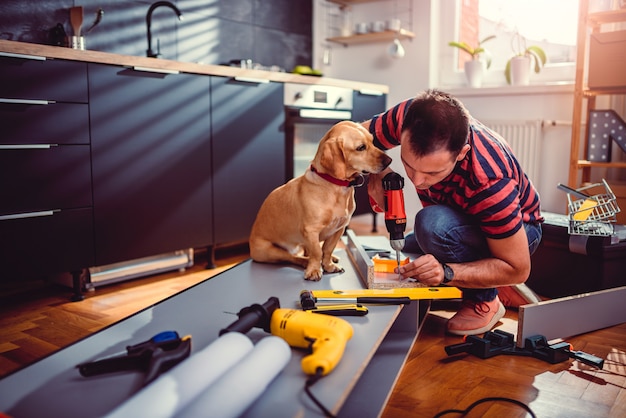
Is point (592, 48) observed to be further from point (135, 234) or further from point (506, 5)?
point (135, 234)

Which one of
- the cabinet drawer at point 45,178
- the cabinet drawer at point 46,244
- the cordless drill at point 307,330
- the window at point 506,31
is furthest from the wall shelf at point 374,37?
the cordless drill at point 307,330

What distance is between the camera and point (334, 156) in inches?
65.9

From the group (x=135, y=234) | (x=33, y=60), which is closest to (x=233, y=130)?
(x=135, y=234)

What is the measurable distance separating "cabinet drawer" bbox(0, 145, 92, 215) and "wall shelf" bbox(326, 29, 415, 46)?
2495 mm

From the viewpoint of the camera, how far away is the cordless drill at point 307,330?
99 cm

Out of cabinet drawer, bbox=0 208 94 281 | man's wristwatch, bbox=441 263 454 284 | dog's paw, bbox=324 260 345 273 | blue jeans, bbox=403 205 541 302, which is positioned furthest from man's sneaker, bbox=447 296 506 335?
cabinet drawer, bbox=0 208 94 281

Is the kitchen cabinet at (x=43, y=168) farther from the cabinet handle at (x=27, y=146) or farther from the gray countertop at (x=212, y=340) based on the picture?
the gray countertop at (x=212, y=340)

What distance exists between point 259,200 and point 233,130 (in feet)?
1.44

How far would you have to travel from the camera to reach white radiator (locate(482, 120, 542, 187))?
11.6 ft

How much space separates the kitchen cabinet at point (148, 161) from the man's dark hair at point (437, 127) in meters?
1.51

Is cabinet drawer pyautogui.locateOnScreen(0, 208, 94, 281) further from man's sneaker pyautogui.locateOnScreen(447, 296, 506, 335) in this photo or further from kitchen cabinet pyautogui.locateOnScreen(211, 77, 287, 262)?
man's sneaker pyautogui.locateOnScreen(447, 296, 506, 335)

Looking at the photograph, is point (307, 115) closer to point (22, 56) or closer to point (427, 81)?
point (427, 81)

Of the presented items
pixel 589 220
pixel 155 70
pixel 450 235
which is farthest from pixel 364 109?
pixel 450 235

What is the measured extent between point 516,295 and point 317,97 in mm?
1831
